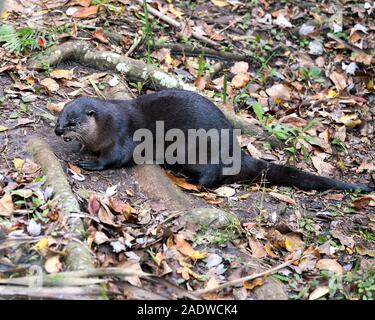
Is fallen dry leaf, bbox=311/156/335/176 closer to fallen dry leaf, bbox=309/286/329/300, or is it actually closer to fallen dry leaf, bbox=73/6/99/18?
fallen dry leaf, bbox=309/286/329/300

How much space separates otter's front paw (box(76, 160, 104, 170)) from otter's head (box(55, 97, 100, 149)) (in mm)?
186

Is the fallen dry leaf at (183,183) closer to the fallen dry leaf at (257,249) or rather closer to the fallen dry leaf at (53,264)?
the fallen dry leaf at (257,249)

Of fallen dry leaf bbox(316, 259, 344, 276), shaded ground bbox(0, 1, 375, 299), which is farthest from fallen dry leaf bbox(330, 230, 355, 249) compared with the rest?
fallen dry leaf bbox(316, 259, 344, 276)

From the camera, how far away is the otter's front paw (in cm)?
411

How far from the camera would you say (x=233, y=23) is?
6.13 metres

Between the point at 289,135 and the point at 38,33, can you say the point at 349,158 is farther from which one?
the point at 38,33

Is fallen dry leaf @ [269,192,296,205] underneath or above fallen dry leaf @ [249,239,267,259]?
above

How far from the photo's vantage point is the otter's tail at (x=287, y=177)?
4.46 m

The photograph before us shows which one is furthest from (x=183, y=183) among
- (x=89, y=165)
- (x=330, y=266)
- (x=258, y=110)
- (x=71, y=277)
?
(x=71, y=277)

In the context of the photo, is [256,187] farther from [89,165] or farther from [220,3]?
[220,3]

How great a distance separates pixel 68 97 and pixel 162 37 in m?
1.38

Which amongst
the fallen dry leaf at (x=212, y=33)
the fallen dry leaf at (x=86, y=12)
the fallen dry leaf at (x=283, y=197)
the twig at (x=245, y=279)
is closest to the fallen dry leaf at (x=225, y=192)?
the fallen dry leaf at (x=283, y=197)

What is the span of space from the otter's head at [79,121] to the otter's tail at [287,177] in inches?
44.8

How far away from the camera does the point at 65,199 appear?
335cm
